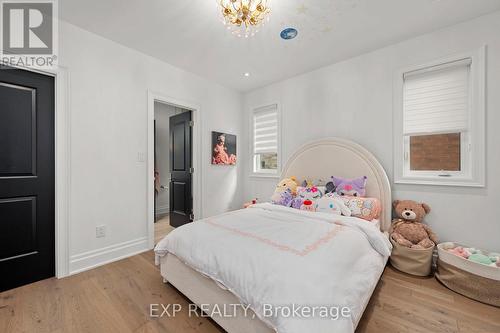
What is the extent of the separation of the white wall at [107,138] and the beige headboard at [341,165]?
6.90 feet

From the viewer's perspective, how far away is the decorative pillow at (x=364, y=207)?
2.30 meters

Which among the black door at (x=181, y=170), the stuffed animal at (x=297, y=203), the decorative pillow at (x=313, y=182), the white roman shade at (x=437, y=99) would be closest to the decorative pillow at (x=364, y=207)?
the stuffed animal at (x=297, y=203)

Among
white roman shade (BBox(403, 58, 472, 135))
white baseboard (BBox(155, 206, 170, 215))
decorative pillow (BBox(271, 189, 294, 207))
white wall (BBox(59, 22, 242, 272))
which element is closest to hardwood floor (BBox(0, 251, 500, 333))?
white wall (BBox(59, 22, 242, 272))

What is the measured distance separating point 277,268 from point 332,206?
1353 millimetres

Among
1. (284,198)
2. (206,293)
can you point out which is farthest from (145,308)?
(284,198)

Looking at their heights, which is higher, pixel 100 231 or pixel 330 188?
pixel 330 188

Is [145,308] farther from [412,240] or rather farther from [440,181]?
[440,181]

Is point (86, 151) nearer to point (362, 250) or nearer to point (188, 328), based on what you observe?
point (188, 328)

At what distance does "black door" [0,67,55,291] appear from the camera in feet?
6.23

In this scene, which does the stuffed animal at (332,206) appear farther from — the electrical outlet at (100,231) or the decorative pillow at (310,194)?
the electrical outlet at (100,231)

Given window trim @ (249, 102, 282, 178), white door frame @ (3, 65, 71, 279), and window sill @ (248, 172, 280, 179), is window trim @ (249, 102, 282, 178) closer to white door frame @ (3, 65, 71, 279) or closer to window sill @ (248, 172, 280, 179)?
window sill @ (248, 172, 280, 179)

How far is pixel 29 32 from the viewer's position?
201 centimetres

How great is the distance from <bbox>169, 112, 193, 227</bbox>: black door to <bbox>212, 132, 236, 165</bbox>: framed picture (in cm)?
42

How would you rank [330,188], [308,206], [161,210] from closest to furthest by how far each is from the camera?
[308,206]
[330,188]
[161,210]
